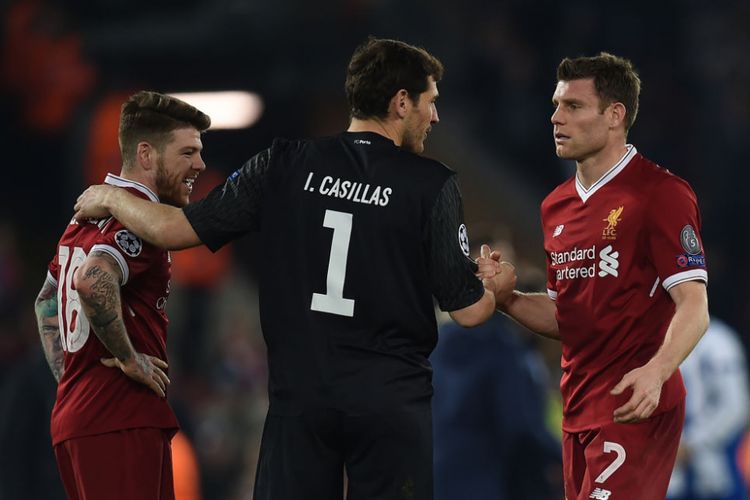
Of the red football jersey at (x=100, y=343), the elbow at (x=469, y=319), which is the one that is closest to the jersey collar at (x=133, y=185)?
the red football jersey at (x=100, y=343)

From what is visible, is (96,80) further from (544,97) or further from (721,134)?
(721,134)

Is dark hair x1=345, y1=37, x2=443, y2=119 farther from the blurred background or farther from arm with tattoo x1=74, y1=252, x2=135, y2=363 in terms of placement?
the blurred background

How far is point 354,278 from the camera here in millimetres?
4664

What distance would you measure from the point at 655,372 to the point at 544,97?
12438 millimetres

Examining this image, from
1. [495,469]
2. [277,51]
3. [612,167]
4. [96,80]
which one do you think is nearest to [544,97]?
[277,51]

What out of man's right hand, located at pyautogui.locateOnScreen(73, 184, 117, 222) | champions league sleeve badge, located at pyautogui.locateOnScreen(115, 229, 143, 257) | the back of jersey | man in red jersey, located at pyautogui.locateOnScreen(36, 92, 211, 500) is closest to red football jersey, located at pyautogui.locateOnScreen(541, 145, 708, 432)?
the back of jersey

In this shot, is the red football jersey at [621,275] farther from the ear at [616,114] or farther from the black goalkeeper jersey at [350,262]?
the black goalkeeper jersey at [350,262]

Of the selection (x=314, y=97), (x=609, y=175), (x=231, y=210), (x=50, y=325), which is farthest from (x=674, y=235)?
(x=314, y=97)

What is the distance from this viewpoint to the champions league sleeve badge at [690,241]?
4938 mm

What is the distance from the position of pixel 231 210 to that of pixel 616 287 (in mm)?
1473

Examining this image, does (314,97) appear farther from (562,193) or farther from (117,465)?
(117,465)

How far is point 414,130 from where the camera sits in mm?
4898

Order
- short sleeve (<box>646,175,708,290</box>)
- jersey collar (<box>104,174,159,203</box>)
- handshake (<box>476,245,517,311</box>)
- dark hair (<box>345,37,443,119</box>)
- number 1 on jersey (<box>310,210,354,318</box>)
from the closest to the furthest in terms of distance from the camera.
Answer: number 1 on jersey (<box>310,210,354,318</box>)
dark hair (<box>345,37,443,119</box>)
short sleeve (<box>646,175,708,290</box>)
jersey collar (<box>104,174,159,203</box>)
handshake (<box>476,245,517,311</box>)

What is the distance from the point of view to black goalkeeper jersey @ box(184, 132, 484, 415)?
467cm
